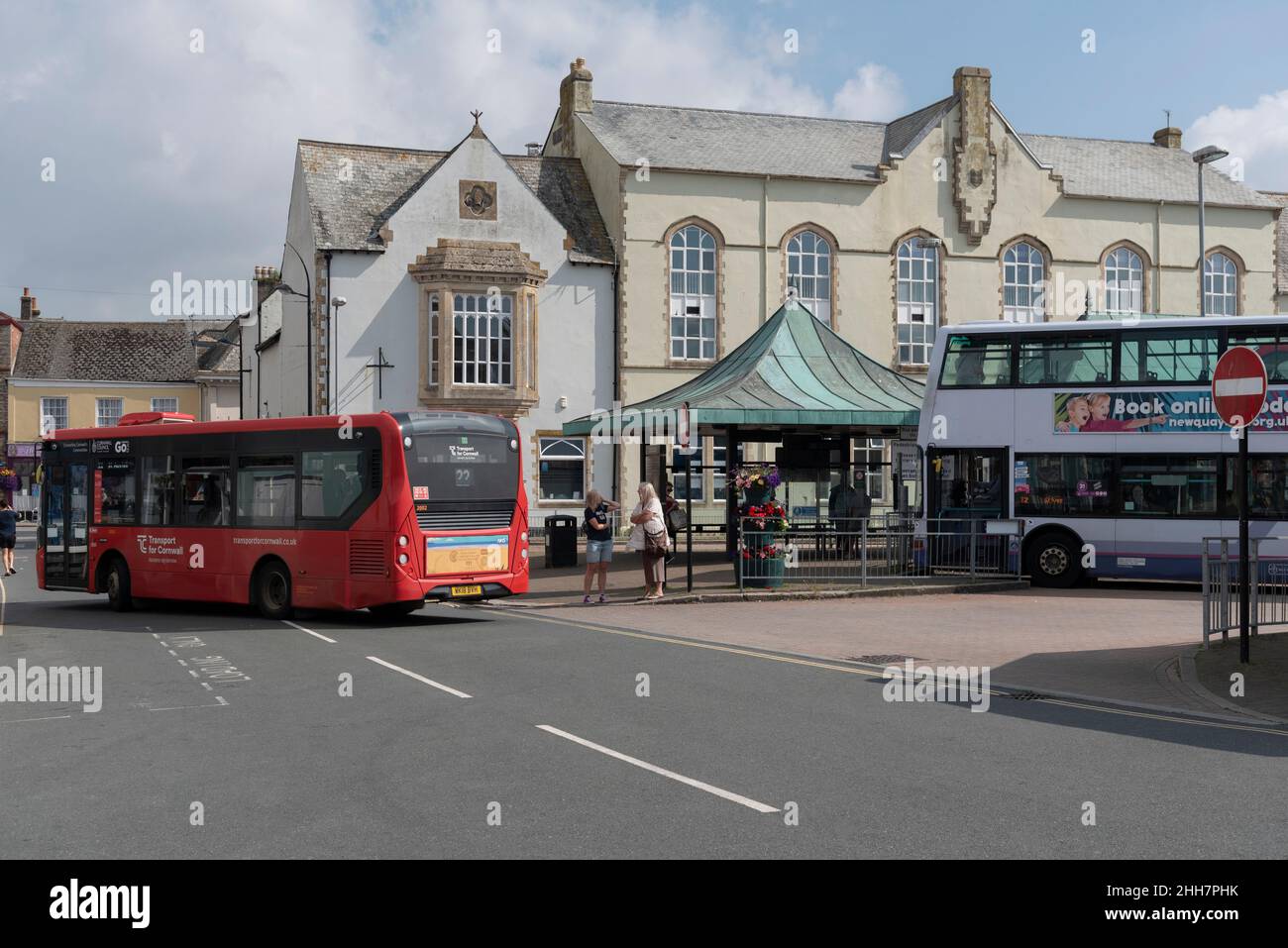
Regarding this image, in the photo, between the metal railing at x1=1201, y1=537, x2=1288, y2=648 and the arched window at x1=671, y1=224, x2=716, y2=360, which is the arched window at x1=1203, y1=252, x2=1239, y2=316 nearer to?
the arched window at x1=671, y1=224, x2=716, y2=360

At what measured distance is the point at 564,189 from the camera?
45.5 meters

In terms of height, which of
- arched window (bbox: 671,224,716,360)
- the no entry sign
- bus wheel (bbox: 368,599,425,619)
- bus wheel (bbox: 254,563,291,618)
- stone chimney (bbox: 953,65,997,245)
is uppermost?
stone chimney (bbox: 953,65,997,245)

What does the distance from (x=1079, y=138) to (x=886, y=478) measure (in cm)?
2070

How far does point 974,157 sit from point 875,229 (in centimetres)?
419

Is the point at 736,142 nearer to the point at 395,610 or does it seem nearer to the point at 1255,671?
the point at 395,610

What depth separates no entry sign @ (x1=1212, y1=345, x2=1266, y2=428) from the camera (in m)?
12.5

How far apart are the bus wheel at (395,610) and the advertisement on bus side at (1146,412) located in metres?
11.3

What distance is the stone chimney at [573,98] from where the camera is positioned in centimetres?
4631

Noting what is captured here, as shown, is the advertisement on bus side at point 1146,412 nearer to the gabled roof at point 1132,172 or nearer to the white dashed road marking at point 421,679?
the white dashed road marking at point 421,679

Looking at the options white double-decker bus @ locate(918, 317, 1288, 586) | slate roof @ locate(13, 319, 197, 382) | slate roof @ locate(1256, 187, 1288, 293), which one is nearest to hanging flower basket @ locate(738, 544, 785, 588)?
white double-decker bus @ locate(918, 317, 1288, 586)

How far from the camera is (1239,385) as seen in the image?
12578mm

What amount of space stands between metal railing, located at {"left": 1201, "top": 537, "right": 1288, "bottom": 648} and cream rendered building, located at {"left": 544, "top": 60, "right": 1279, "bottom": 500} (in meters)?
27.0

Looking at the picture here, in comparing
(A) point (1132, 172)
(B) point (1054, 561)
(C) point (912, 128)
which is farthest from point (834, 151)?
(B) point (1054, 561)
